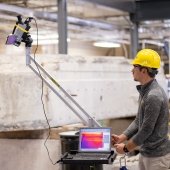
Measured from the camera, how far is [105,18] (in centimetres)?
702

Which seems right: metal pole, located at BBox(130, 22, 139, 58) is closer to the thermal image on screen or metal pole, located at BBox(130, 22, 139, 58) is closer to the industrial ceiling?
the industrial ceiling

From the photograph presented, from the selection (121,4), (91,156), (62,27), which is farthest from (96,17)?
(91,156)

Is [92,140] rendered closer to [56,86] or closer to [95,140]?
[95,140]

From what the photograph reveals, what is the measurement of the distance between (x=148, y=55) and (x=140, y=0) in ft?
12.1

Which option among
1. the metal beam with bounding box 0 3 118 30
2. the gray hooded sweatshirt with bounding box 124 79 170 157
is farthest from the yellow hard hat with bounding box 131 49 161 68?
the metal beam with bounding box 0 3 118 30

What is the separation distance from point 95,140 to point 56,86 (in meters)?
0.98

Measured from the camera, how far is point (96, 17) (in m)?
6.85

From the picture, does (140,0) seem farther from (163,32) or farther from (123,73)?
(123,73)

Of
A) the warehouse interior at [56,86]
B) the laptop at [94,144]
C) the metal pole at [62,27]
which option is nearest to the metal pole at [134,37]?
the warehouse interior at [56,86]

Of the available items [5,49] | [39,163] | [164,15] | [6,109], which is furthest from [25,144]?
[164,15]

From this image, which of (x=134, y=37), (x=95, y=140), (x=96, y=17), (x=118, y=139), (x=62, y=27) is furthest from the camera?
(x=96, y=17)

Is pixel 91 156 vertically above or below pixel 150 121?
below

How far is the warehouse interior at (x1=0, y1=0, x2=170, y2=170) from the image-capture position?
137 inches

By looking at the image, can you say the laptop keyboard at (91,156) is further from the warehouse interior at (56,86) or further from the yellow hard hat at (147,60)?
the yellow hard hat at (147,60)
